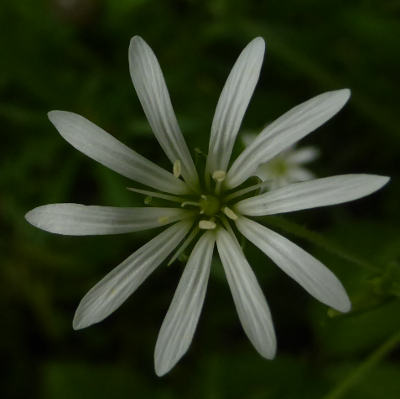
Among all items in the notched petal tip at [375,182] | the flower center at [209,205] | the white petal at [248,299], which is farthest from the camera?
the flower center at [209,205]

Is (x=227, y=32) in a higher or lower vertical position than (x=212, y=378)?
higher

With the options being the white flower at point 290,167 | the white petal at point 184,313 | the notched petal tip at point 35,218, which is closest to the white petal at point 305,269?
the white petal at point 184,313

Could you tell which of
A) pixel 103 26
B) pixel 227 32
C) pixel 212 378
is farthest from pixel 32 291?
pixel 227 32

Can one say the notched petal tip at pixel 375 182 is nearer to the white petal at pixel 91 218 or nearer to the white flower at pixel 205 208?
the white flower at pixel 205 208

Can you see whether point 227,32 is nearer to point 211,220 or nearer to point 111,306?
point 211,220

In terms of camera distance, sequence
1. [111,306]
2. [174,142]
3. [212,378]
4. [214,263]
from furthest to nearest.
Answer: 1. [212,378]
2. [214,263]
3. [174,142]
4. [111,306]

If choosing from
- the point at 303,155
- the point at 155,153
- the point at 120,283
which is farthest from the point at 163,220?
the point at 303,155
